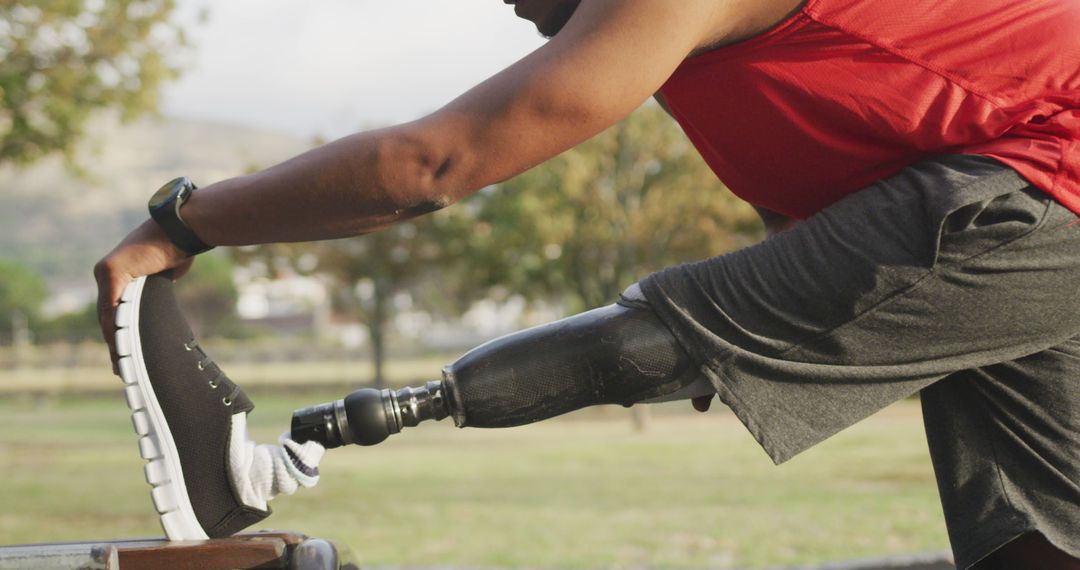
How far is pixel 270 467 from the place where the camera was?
172 centimetres

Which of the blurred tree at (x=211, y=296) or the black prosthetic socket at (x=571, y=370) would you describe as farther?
the blurred tree at (x=211, y=296)

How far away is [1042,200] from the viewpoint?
1548 millimetres

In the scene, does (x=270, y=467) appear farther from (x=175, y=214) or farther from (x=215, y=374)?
(x=175, y=214)

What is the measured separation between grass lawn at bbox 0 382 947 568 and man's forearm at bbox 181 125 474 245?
349cm

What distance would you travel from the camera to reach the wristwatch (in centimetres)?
164

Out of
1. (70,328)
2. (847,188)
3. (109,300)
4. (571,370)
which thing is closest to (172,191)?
(109,300)

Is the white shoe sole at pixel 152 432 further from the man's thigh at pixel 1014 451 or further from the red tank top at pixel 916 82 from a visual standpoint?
the man's thigh at pixel 1014 451

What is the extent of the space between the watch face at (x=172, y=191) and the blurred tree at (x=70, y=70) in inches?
451

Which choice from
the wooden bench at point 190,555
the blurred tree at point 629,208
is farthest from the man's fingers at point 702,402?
the blurred tree at point 629,208

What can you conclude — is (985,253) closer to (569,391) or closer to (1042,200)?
(1042,200)

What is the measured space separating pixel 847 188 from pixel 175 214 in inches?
39.9

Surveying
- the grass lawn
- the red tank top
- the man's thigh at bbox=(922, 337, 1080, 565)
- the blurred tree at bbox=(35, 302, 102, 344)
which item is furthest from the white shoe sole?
the blurred tree at bbox=(35, 302, 102, 344)

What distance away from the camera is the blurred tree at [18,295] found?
55.7 metres

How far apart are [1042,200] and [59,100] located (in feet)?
42.1
